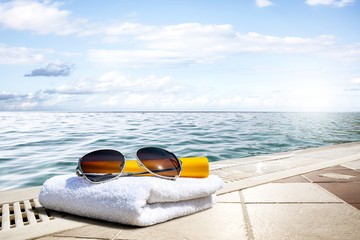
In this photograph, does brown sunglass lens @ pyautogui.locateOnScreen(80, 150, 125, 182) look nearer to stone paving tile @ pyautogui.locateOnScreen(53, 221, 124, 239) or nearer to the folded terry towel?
the folded terry towel

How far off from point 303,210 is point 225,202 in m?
0.50

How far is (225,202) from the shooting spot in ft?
6.68

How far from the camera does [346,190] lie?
239 cm

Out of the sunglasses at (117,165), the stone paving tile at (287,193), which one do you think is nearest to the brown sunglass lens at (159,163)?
the sunglasses at (117,165)

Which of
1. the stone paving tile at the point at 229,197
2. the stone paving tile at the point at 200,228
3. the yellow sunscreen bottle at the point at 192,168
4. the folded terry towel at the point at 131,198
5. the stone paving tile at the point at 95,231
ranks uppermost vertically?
the yellow sunscreen bottle at the point at 192,168

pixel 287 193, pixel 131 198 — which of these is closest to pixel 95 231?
pixel 131 198

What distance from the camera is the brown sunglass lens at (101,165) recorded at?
1800 mm

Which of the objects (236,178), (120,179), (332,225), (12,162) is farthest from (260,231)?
(12,162)

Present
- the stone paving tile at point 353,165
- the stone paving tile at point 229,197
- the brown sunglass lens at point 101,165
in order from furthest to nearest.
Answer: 1. the stone paving tile at point 353,165
2. the stone paving tile at point 229,197
3. the brown sunglass lens at point 101,165

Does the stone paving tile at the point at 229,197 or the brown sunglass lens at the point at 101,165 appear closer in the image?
the brown sunglass lens at the point at 101,165

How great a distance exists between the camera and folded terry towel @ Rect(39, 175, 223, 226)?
159cm

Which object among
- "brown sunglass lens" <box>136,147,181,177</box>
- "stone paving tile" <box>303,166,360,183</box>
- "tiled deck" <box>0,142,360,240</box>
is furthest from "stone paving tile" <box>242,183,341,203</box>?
"brown sunglass lens" <box>136,147,181,177</box>

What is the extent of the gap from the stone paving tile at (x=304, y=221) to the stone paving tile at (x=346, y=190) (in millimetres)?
196

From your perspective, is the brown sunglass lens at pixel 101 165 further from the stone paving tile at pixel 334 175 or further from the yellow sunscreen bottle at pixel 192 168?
the stone paving tile at pixel 334 175
